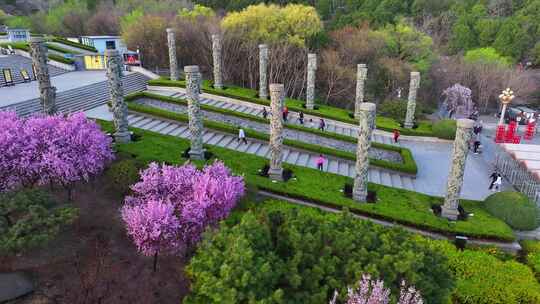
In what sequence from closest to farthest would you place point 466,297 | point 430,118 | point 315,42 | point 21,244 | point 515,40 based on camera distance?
1. point 21,244
2. point 466,297
3. point 430,118
4. point 315,42
5. point 515,40

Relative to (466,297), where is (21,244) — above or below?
above

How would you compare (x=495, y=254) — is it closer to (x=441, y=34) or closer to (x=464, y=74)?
(x=464, y=74)

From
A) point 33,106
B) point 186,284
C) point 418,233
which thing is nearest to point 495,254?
point 418,233

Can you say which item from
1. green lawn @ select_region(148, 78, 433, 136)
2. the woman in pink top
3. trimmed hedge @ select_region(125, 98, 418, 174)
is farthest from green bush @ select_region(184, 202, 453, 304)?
green lawn @ select_region(148, 78, 433, 136)

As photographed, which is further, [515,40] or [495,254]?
[515,40]

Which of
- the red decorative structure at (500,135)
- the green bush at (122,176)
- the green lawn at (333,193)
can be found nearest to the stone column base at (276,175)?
the green lawn at (333,193)

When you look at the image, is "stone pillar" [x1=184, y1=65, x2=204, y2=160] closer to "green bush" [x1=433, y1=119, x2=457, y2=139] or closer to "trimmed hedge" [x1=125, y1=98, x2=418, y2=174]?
"trimmed hedge" [x1=125, y1=98, x2=418, y2=174]

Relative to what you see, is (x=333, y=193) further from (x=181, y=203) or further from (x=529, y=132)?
(x=529, y=132)

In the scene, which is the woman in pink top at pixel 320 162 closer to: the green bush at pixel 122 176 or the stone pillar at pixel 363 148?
the stone pillar at pixel 363 148
